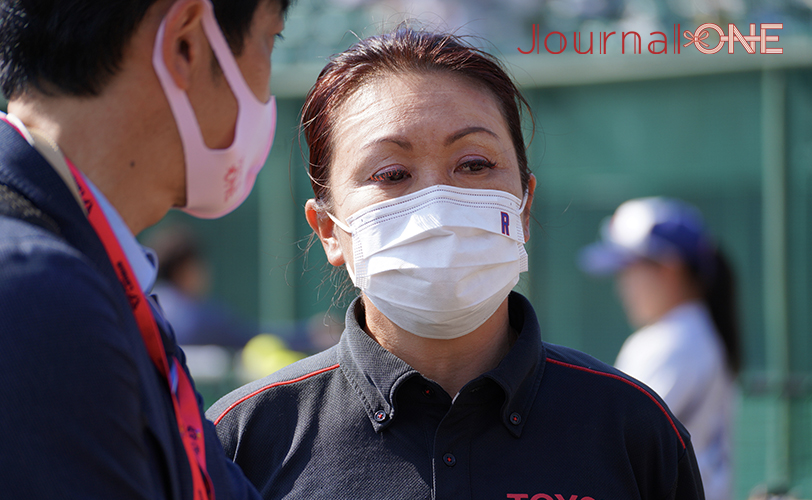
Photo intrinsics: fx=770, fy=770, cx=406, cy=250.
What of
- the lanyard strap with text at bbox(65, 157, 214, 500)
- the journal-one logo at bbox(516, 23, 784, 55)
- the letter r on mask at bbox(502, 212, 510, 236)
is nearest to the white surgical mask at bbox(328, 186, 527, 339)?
the letter r on mask at bbox(502, 212, 510, 236)

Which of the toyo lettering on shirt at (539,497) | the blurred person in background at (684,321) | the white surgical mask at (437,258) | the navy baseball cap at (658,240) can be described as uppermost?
the white surgical mask at (437,258)

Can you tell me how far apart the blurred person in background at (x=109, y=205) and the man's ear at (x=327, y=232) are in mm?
623

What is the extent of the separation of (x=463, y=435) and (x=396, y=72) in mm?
980

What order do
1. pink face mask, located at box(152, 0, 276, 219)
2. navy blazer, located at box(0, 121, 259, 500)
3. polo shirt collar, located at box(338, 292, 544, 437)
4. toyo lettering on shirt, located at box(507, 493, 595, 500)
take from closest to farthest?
navy blazer, located at box(0, 121, 259, 500) → pink face mask, located at box(152, 0, 276, 219) → toyo lettering on shirt, located at box(507, 493, 595, 500) → polo shirt collar, located at box(338, 292, 544, 437)

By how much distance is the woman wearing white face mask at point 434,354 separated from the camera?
176cm

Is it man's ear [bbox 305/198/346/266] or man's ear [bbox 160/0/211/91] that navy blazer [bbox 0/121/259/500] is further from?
man's ear [bbox 305/198/346/266]

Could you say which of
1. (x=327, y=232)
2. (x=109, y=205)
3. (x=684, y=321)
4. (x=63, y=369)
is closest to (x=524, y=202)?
(x=327, y=232)

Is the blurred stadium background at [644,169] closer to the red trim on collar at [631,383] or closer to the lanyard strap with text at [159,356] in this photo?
the red trim on collar at [631,383]

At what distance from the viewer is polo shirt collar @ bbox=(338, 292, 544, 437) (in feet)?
5.95

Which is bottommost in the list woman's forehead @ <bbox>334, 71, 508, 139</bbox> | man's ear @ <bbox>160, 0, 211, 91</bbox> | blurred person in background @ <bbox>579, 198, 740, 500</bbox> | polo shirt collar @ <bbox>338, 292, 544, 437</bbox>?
blurred person in background @ <bbox>579, 198, 740, 500</bbox>

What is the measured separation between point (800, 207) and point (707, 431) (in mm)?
3256

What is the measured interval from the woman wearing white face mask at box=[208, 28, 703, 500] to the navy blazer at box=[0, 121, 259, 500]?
0.77m

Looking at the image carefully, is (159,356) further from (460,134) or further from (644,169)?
(644,169)

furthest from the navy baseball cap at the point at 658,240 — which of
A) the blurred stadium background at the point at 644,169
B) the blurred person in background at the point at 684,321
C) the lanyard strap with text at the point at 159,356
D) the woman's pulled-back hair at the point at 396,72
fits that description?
the lanyard strap with text at the point at 159,356
